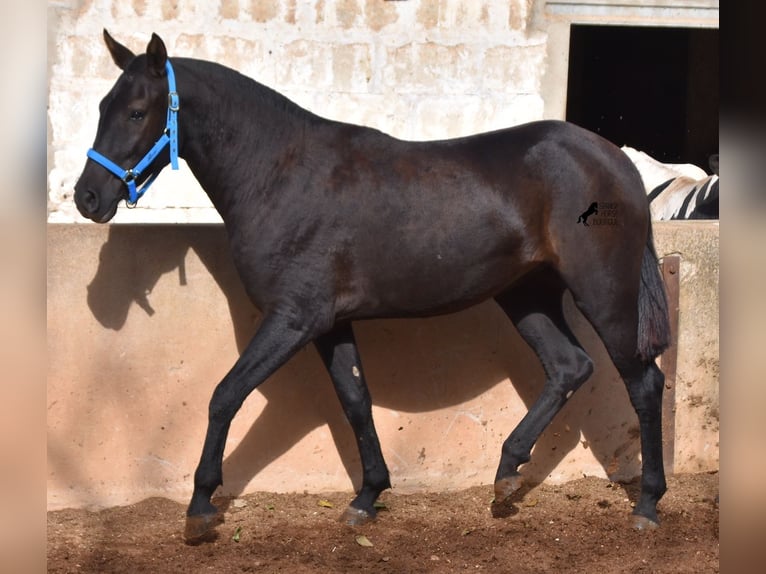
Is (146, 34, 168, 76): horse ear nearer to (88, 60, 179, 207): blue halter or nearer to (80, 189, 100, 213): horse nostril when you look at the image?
(88, 60, 179, 207): blue halter

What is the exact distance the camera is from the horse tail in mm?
4387

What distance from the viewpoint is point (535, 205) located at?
13.9 feet

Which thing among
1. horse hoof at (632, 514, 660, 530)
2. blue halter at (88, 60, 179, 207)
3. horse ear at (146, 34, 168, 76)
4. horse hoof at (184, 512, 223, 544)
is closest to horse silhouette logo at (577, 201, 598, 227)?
horse hoof at (632, 514, 660, 530)

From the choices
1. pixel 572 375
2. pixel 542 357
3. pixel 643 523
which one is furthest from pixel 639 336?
pixel 643 523

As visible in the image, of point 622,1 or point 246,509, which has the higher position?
point 622,1

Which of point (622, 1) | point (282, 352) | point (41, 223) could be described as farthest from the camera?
point (622, 1)

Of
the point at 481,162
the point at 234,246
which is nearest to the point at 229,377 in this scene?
the point at 234,246

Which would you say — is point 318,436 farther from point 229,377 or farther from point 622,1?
point 622,1

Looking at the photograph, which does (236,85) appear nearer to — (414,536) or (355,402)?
(355,402)

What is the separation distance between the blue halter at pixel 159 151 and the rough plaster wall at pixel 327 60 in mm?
2714

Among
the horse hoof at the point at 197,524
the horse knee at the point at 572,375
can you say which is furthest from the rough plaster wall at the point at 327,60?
the horse hoof at the point at 197,524

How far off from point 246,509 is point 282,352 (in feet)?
3.20

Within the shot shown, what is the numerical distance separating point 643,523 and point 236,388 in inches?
78.7

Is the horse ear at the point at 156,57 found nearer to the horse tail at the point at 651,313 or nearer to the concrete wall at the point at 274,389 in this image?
the concrete wall at the point at 274,389
